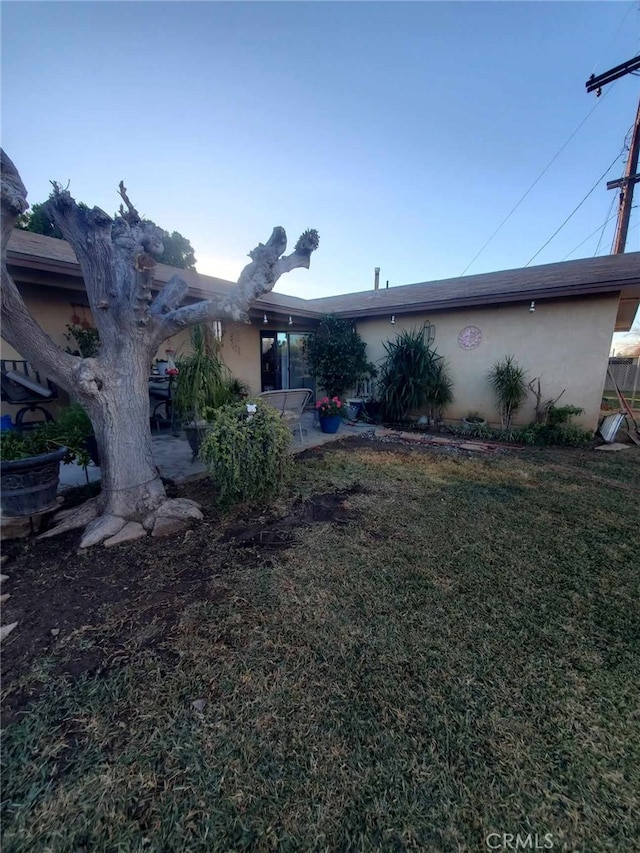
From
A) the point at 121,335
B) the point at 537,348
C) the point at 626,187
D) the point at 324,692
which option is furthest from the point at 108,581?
the point at 626,187

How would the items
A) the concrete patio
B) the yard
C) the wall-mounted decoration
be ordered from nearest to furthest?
1. the yard
2. the concrete patio
3. the wall-mounted decoration

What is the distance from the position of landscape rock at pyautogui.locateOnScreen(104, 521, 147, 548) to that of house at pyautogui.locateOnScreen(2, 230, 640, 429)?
3566mm

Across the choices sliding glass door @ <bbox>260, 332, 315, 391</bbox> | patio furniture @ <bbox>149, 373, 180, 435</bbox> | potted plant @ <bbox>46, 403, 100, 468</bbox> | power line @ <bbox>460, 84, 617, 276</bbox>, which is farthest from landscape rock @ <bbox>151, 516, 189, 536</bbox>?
power line @ <bbox>460, 84, 617, 276</bbox>

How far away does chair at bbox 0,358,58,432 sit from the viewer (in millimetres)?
4582

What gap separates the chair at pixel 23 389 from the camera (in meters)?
4.58

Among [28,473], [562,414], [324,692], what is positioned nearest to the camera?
[324,692]

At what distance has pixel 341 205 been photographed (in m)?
9.23

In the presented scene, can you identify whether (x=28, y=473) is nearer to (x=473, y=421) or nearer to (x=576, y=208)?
(x=473, y=421)

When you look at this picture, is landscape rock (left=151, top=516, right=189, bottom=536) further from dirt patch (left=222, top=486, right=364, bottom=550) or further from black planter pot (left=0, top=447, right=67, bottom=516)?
black planter pot (left=0, top=447, right=67, bottom=516)

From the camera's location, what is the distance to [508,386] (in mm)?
7004

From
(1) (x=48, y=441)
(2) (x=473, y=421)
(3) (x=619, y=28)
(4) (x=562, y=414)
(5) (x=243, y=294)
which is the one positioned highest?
(3) (x=619, y=28)

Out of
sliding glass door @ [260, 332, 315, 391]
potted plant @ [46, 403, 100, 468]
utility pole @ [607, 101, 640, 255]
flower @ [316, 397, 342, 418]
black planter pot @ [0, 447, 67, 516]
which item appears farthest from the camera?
utility pole @ [607, 101, 640, 255]

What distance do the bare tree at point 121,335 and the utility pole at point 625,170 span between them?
12.8 meters

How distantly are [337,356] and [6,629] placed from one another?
7.48 meters
